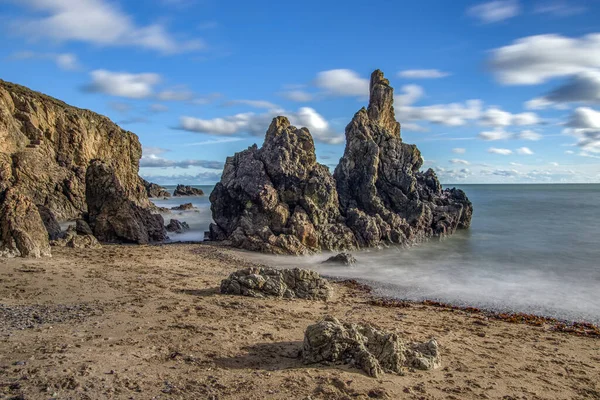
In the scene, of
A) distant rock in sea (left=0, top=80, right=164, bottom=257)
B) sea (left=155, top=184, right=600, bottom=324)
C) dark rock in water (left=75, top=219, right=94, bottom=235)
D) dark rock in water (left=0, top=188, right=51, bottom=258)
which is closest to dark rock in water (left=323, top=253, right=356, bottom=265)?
sea (left=155, top=184, right=600, bottom=324)

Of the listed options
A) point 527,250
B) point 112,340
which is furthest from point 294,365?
point 527,250

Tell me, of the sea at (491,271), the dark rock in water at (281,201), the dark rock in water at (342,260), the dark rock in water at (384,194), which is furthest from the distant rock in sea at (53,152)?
the dark rock in water at (384,194)

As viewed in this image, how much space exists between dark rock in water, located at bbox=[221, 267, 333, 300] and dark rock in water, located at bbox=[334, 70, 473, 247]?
12386 millimetres

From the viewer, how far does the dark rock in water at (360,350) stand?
7.16 metres

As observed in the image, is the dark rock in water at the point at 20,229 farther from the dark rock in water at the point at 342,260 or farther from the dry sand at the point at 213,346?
the dark rock in water at the point at 342,260

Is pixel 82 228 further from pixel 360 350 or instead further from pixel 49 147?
pixel 360 350

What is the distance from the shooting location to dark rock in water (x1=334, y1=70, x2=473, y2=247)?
26.3 metres

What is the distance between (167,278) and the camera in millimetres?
13586

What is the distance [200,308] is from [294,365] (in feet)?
12.7

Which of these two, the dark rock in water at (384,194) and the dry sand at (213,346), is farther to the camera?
the dark rock in water at (384,194)

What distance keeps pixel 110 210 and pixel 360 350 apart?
18.8 meters

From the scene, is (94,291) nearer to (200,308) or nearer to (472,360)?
(200,308)

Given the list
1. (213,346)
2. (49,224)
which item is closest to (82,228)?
(49,224)

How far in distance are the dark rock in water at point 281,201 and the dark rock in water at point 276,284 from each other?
8.28 m
